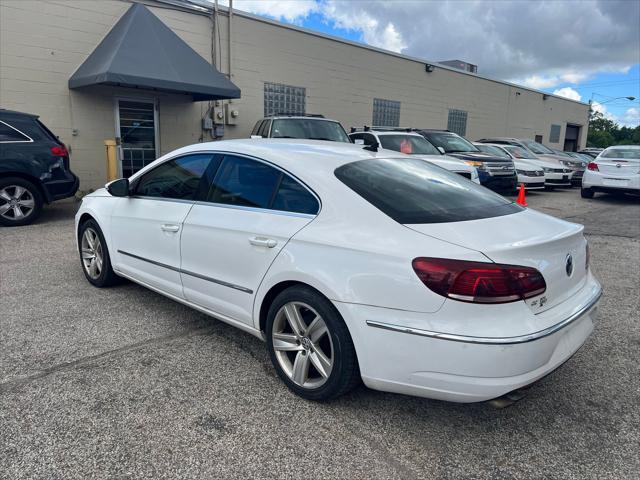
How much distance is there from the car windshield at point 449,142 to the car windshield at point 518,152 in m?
2.59

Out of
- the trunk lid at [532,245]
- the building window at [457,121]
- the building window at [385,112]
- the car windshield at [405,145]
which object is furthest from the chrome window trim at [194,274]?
the building window at [457,121]

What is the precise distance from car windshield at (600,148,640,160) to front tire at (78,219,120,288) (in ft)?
40.9

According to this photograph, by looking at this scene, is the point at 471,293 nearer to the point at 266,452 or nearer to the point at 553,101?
the point at 266,452

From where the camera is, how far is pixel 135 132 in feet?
37.8

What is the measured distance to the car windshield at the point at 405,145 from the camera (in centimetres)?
1046

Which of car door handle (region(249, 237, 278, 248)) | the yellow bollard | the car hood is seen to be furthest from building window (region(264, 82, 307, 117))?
car door handle (region(249, 237, 278, 248))

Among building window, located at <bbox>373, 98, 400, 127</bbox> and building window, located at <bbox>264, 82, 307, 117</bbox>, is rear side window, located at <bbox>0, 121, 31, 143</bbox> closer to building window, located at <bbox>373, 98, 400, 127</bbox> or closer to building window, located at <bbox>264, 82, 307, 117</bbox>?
building window, located at <bbox>264, 82, 307, 117</bbox>

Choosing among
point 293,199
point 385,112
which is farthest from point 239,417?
point 385,112

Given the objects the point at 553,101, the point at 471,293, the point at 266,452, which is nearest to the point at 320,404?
the point at 266,452

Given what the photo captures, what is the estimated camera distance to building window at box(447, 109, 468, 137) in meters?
21.5

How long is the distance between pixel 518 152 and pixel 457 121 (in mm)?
7380

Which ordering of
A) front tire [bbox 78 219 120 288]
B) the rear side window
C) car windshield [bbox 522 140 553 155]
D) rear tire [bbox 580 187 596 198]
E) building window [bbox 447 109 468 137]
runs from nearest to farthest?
front tire [bbox 78 219 120 288], the rear side window, rear tire [bbox 580 187 596 198], car windshield [bbox 522 140 553 155], building window [bbox 447 109 468 137]

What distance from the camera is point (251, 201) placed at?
3.17 meters

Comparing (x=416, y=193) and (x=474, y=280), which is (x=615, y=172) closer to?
(x=416, y=193)
